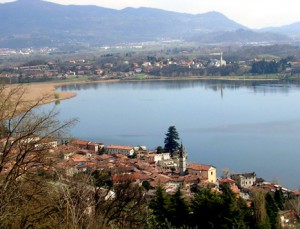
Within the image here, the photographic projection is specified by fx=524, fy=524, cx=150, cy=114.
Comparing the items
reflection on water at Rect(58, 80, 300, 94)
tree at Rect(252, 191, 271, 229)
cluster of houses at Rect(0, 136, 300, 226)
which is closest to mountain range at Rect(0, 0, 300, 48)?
reflection on water at Rect(58, 80, 300, 94)

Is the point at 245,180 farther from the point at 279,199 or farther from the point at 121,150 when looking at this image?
the point at 121,150

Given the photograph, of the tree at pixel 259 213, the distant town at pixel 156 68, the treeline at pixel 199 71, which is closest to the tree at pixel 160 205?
the tree at pixel 259 213

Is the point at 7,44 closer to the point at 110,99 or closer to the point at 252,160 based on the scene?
the point at 110,99

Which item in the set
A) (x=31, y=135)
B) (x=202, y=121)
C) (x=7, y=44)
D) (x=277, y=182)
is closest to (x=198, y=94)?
(x=202, y=121)

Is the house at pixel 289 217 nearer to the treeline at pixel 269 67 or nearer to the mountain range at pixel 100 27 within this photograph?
the treeline at pixel 269 67

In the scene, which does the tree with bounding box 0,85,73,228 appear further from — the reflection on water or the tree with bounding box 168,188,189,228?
the reflection on water

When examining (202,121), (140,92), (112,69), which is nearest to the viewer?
(202,121)
